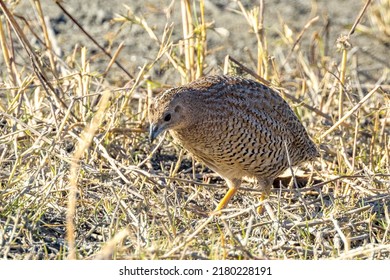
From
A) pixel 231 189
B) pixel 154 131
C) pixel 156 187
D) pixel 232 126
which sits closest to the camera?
pixel 154 131

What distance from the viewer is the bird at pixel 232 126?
18.9 feet

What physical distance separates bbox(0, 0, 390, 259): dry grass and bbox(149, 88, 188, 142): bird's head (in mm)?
297

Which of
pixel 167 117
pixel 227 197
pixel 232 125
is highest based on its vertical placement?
pixel 232 125

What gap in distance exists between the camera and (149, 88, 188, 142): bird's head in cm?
559

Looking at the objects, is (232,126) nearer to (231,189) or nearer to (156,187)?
(231,189)

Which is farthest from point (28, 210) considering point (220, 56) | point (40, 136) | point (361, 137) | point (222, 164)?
point (220, 56)

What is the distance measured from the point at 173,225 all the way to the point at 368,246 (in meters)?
1.02

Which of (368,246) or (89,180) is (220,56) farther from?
(368,246)

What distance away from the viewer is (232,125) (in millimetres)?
5973

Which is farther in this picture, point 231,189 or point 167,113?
point 231,189

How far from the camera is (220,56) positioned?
902 centimetres

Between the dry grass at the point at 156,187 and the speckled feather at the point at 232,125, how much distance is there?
0.22 m

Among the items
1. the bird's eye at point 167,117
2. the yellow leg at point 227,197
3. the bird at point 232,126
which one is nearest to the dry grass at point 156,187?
the yellow leg at point 227,197

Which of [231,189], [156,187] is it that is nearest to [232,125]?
[231,189]
